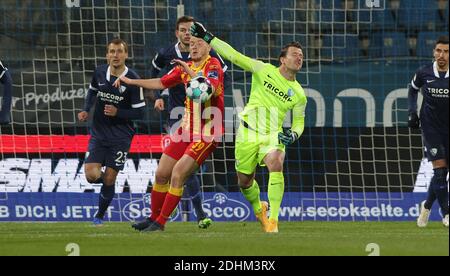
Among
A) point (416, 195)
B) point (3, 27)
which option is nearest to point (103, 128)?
point (3, 27)

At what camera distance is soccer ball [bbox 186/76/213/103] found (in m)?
13.0

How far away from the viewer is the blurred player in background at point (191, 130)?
13258 millimetres

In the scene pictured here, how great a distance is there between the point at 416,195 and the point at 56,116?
540 cm

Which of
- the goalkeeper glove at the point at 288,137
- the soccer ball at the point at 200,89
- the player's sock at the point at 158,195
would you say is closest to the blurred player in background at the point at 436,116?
the goalkeeper glove at the point at 288,137

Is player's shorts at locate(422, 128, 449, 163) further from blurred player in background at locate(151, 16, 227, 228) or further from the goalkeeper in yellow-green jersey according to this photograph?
blurred player in background at locate(151, 16, 227, 228)

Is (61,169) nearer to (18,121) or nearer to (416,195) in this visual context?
(18,121)

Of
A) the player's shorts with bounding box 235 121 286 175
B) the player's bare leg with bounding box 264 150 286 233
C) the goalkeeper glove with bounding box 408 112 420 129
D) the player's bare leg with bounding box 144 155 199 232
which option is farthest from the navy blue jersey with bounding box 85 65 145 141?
the goalkeeper glove with bounding box 408 112 420 129

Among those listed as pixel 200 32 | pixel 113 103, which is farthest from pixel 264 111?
pixel 113 103

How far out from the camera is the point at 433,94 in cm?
1508

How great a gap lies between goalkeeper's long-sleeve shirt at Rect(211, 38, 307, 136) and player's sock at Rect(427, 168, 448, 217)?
2117mm

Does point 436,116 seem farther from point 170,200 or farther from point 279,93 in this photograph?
point 170,200

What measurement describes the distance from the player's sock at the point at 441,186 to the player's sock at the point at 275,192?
248 centimetres

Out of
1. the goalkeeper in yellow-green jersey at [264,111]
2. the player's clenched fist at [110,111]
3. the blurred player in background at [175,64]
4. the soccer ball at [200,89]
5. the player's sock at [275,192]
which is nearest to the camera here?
the soccer ball at [200,89]

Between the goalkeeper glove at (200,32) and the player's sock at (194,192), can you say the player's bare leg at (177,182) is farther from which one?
the player's sock at (194,192)
